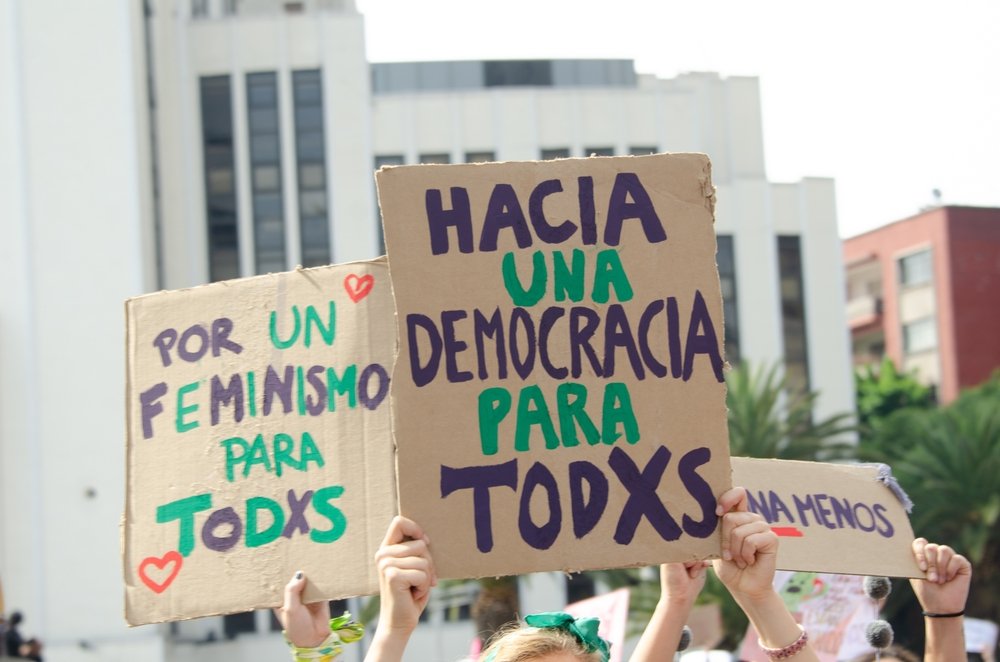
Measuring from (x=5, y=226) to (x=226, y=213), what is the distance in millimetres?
6434

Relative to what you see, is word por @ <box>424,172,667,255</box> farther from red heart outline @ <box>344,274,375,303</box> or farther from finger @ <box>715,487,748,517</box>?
finger @ <box>715,487,748,517</box>

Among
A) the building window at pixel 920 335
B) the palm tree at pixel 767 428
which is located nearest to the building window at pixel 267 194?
the palm tree at pixel 767 428

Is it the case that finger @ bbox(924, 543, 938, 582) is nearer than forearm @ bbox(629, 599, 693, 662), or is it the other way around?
forearm @ bbox(629, 599, 693, 662)

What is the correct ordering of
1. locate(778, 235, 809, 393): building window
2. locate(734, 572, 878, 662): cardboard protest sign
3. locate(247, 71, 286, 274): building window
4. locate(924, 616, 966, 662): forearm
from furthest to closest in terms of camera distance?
locate(778, 235, 809, 393): building window
locate(247, 71, 286, 274): building window
locate(734, 572, 878, 662): cardboard protest sign
locate(924, 616, 966, 662): forearm

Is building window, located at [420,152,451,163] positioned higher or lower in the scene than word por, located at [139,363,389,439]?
higher

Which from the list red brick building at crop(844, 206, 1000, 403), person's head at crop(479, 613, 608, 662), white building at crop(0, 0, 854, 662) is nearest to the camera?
person's head at crop(479, 613, 608, 662)

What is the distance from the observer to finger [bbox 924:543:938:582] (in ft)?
14.6

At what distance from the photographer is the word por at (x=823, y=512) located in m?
4.79

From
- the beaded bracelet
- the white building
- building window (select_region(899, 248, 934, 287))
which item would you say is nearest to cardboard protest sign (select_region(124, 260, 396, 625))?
the beaded bracelet

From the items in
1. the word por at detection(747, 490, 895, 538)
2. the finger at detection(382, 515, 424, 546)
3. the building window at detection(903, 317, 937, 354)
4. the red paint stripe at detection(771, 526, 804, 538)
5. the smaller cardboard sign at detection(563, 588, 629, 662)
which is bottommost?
the smaller cardboard sign at detection(563, 588, 629, 662)

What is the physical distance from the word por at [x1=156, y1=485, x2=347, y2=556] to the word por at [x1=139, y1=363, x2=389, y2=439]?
208 mm

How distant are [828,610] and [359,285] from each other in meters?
2.97

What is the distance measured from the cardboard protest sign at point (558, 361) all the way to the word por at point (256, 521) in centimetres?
47

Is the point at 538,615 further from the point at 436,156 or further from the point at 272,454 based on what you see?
the point at 436,156
